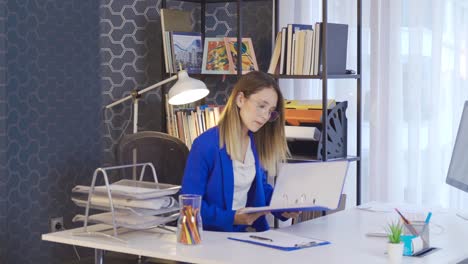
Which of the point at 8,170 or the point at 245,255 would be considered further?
the point at 8,170

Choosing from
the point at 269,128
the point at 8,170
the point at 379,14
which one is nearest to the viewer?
the point at 269,128

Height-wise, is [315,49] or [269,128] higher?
[315,49]

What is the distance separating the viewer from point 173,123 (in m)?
4.58

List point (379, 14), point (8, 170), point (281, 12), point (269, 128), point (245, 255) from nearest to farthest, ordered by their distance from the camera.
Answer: point (245, 255) < point (269, 128) < point (8, 170) < point (379, 14) < point (281, 12)

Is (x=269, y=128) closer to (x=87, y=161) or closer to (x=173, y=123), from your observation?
(x=173, y=123)

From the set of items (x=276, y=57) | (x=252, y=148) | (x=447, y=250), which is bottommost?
(x=447, y=250)

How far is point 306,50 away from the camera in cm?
429

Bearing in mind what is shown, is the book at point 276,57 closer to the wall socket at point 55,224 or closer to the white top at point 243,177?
the white top at point 243,177

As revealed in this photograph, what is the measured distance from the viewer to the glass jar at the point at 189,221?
278 cm

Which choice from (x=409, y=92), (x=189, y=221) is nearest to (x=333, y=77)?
(x=409, y=92)

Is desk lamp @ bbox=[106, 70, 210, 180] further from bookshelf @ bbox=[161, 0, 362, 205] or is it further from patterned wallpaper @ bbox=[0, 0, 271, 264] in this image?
patterned wallpaper @ bbox=[0, 0, 271, 264]

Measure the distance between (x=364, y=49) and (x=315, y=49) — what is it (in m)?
0.39

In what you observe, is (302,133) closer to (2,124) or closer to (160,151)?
(160,151)

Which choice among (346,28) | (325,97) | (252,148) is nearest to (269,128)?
(252,148)
